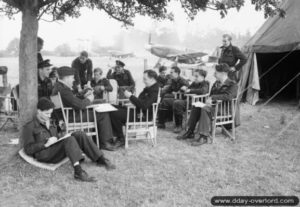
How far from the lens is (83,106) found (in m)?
4.31

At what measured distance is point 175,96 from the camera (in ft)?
20.8

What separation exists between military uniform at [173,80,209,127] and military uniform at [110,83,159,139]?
3.63 feet

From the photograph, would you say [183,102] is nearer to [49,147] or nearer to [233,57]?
[233,57]

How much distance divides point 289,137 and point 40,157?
4.19 meters

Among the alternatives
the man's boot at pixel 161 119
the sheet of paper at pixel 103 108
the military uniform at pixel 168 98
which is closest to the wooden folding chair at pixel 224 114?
the military uniform at pixel 168 98

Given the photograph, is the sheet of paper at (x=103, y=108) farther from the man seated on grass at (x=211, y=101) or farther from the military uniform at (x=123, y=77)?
the military uniform at (x=123, y=77)

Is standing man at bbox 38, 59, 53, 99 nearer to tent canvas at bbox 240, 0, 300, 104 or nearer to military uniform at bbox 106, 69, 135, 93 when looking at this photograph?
military uniform at bbox 106, 69, 135, 93

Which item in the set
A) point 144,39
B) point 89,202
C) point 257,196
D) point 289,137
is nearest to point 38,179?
point 89,202

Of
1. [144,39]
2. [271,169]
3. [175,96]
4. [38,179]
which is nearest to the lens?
[38,179]

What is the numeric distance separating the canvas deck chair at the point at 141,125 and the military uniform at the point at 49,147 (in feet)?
3.67

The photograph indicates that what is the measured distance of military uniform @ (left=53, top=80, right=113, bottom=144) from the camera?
167 inches

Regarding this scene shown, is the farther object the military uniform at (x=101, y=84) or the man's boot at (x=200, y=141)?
the military uniform at (x=101, y=84)

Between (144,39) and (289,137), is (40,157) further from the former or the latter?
(144,39)

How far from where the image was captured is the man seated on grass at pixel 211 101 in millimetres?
5160
